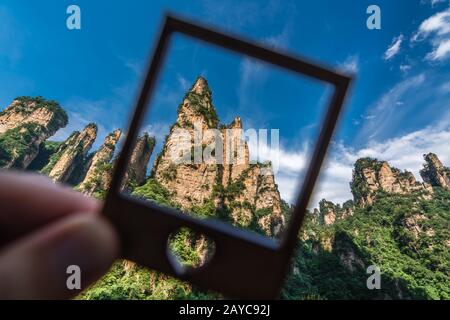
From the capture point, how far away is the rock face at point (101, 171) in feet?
161

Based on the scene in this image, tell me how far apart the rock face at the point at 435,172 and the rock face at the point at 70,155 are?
9307 cm

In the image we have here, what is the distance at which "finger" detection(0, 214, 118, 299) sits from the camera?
1483 mm

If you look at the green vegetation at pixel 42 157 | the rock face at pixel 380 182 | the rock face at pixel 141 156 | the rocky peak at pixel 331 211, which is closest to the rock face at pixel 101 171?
the rock face at pixel 141 156

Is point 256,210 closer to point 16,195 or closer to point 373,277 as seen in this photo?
point 373,277

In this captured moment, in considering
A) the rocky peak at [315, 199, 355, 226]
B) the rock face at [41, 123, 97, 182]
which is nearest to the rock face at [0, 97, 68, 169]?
the rock face at [41, 123, 97, 182]

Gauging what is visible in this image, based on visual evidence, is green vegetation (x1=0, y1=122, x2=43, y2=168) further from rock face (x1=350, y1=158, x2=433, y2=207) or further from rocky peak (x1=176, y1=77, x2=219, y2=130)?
rock face (x1=350, y1=158, x2=433, y2=207)

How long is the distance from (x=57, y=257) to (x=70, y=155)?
244 ft

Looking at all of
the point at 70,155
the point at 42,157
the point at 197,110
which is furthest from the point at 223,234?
the point at 42,157

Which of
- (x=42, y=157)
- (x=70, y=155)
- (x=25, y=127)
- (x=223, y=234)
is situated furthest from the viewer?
(x=42, y=157)

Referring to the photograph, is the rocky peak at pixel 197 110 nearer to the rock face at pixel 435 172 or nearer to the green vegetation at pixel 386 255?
the green vegetation at pixel 386 255

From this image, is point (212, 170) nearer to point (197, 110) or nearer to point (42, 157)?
point (197, 110)

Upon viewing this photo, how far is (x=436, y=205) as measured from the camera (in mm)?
71000

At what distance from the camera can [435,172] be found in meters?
85.1
